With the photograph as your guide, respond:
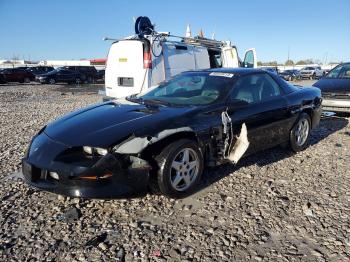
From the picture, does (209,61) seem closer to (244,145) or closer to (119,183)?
(244,145)

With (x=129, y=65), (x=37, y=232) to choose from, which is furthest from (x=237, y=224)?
(x=129, y=65)

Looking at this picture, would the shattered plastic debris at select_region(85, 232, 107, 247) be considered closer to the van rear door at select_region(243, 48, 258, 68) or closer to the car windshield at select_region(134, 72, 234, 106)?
the car windshield at select_region(134, 72, 234, 106)

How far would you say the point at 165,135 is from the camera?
3.71m

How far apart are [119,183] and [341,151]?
4.16 meters

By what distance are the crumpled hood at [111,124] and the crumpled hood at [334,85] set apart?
5739mm

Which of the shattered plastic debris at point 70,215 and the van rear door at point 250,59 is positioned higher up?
the van rear door at point 250,59

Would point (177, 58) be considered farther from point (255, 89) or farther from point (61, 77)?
point (61, 77)

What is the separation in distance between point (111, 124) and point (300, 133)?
3.46m

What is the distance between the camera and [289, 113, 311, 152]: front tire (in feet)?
18.5

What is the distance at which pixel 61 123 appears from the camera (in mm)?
4164

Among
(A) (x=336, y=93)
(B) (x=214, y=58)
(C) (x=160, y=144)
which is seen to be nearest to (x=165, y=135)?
(C) (x=160, y=144)

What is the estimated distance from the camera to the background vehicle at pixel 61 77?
28781 mm

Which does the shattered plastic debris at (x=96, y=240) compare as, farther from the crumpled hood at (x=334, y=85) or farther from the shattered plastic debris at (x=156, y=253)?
the crumpled hood at (x=334, y=85)

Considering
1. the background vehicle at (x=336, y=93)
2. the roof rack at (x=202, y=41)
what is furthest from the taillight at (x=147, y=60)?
the background vehicle at (x=336, y=93)
